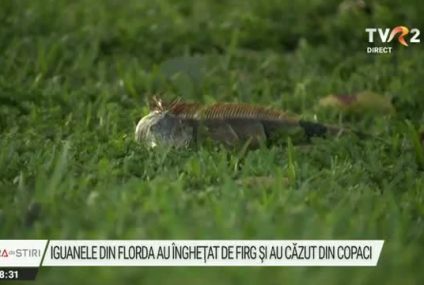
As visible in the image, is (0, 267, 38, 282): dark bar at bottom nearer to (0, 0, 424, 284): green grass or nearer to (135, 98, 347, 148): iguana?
(0, 0, 424, 284): green grass

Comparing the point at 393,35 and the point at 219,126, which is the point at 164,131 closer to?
the point at 219,126

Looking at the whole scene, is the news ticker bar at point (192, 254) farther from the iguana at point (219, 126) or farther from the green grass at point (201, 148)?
the iguana at point (219, 126)

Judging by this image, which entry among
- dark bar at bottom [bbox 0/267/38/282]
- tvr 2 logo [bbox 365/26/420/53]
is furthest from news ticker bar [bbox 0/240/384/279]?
tvr 2 logo [bbox 365/26/420/53]

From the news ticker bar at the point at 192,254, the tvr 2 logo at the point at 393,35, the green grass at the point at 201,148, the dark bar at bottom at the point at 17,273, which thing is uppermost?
the tvr 2 logo at the point at 393,35

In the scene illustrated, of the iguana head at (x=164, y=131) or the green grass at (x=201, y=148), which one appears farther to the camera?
the iguana head at (x=164, y=131)

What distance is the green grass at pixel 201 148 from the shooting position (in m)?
3.18

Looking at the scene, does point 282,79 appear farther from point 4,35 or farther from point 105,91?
point 4,35

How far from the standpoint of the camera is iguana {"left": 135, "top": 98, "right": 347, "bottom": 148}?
4215 mm

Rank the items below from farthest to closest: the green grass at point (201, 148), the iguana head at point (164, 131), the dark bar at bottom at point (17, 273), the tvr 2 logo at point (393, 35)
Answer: the tvr 2 logo at point (393, 35) < the iguana head at point (164, 131) < the green grass at point (201, 148) < the dark bar at bottom at point (17, 273)

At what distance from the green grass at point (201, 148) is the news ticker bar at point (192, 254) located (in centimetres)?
4

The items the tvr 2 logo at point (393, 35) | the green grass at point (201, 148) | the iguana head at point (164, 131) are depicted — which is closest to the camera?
the green grass at point (201, 148)

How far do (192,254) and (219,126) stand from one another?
4.34ft

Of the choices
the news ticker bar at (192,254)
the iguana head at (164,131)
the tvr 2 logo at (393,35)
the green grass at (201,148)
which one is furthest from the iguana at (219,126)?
the tvr 2 logo at (393,35)

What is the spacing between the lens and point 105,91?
16.6 ft
